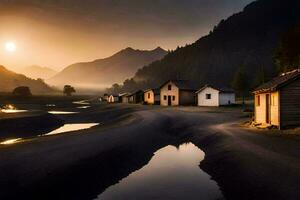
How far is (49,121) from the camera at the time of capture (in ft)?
186

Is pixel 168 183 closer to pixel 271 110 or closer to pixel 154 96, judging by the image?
pixel 271 110

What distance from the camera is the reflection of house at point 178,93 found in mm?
80938

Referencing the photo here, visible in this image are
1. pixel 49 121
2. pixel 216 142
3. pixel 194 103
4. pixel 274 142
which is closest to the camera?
pixel 274 142

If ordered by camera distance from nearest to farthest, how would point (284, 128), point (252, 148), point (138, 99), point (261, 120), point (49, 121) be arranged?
point (252, 148)
point (284, 128)
point (261, 120)
point (49, 121)
point (138, 99)

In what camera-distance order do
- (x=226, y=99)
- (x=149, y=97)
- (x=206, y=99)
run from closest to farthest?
(x=226, y=99) < (x=206, y=99) < (x=149, y=97)

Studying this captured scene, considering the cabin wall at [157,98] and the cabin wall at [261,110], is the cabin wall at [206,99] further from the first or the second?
the cabin wall at [261,110]

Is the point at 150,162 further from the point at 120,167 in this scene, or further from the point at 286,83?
the point at 286,83

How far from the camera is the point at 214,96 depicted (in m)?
72.9

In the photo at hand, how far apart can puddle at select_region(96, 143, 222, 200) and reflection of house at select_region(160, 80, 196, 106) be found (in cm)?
5416

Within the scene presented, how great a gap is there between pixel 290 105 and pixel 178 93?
5071cm

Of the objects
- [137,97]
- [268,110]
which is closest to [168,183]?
[268,110]

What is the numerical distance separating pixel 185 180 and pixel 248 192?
547 cm

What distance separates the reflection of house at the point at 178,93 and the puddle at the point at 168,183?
54.2 meters

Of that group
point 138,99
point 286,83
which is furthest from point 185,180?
point 138,99
